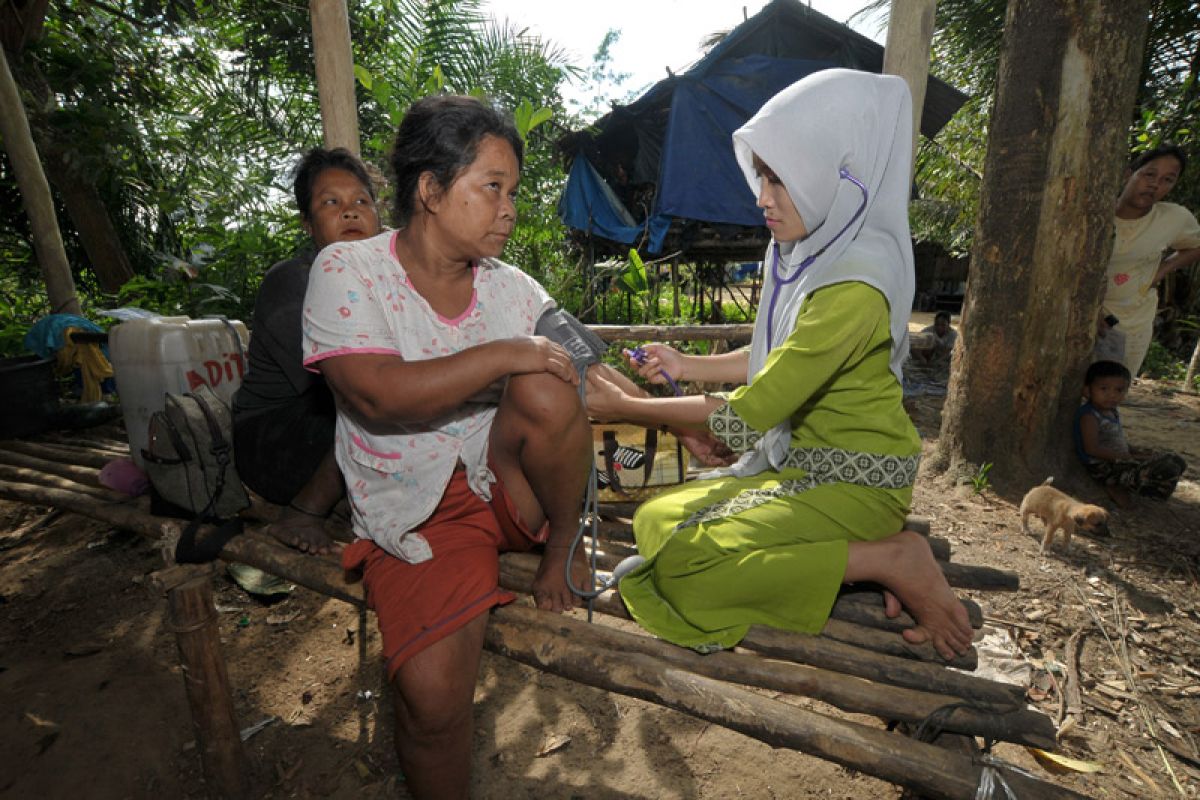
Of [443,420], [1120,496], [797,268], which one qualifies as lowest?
[1120,496]

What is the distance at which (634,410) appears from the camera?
1.89 m

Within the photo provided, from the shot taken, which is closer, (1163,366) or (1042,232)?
(1042,232)

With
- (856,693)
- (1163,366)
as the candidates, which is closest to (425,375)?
(856,693)

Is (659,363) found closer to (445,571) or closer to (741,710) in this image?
(445,571)

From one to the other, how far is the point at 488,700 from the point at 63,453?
2940 mm

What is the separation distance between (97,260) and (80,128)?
4.69 feet

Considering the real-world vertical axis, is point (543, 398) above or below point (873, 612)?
above

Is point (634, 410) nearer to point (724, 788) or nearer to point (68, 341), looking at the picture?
point (724, 788)

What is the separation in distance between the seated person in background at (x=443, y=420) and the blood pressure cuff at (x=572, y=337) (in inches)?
2.9

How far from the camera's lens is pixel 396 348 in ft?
5.20

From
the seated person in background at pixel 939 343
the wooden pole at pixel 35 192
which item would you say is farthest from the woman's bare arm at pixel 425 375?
the seated person in background at pixel 939 343

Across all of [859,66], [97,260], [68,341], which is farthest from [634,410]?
[97,260]

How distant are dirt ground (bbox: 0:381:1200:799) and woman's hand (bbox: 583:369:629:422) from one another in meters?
1.33

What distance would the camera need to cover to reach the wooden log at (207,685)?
1.76 meters
